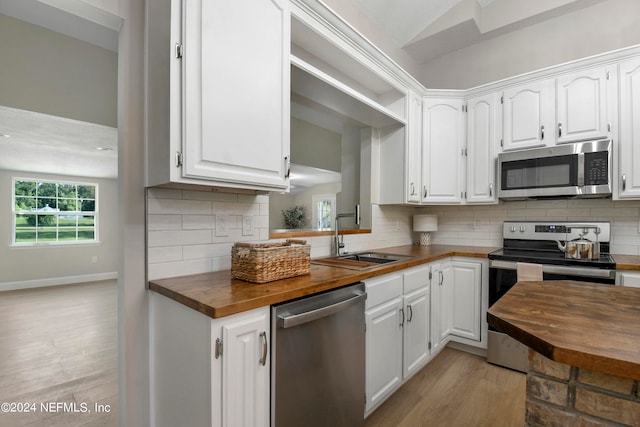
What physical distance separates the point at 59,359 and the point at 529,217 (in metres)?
4.64

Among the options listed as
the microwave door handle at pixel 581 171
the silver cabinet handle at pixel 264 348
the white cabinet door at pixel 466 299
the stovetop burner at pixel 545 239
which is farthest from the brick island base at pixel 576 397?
the microwave door handle at pixel 581 171

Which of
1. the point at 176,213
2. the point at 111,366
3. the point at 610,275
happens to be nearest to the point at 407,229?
the point at 610,275

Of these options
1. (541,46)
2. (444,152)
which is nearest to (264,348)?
(444,152)

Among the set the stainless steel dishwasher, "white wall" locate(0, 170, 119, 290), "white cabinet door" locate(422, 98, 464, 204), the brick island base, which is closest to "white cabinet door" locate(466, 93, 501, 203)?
"white cabinet door" locate(422, 98, 464, 204)

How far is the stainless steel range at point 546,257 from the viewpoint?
2.25 m

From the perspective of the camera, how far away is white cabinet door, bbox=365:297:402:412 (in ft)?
6.00

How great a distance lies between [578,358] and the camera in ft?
2.31

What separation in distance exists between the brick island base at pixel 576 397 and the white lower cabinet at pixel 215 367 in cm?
91

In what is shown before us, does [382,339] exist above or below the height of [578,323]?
below

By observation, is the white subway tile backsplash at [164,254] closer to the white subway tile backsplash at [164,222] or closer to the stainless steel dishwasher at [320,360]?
the white subway tile backsplash at [164,222]

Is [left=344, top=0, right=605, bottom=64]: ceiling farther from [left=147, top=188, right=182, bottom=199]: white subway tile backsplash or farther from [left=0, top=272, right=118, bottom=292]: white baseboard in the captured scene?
[left=0, top=272, right=118, bottom=292]: white baseboard

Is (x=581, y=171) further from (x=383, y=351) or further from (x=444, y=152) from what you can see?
(x=383, y=351)

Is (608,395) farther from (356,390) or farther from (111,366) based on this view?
(111,366)

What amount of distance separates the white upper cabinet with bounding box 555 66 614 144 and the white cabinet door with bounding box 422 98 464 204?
0.79 meters
